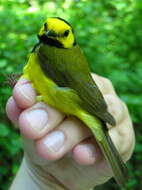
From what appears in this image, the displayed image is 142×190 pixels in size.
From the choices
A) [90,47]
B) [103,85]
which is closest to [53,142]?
[103,85]

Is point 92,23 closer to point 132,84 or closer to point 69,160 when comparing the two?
point 132,84

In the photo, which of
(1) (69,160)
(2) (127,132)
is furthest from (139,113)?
(1) (69,160)

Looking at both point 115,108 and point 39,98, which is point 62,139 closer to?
point 39,98

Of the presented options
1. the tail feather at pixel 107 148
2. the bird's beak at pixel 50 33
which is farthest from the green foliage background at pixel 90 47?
the tail feather at pixel 107 148

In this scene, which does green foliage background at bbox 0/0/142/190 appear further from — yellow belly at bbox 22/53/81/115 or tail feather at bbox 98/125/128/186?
tail feather at bbox 98/125/128/186

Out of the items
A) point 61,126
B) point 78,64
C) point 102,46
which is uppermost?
point 78,64
